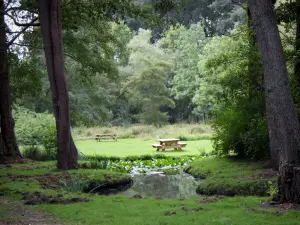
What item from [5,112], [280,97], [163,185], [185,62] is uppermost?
[185,62]

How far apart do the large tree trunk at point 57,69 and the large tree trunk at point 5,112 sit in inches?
131

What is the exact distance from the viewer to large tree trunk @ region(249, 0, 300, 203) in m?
7.24

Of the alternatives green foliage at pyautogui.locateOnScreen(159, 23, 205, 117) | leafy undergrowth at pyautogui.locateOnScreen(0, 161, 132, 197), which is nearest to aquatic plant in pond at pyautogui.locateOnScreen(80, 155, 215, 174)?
leafy undergrowth at pyautogui.locateOnScreen(0, 161, 132, 197)

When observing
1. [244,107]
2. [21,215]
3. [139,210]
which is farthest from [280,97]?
[244,107]

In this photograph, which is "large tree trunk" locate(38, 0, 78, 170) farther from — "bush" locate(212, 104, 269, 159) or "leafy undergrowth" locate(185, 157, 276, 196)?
"bush" locate(212, 104, 269, 159)

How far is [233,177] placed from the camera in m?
11.8

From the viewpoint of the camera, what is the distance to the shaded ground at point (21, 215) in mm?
6754

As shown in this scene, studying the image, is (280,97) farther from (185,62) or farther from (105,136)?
(185,62)

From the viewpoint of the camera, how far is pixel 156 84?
4247 centimetres

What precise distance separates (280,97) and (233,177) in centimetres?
481

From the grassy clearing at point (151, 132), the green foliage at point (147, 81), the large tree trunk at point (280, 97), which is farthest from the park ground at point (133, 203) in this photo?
the green foliage at point (147, 81)

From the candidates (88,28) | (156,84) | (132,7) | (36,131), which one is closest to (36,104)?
(156,84)

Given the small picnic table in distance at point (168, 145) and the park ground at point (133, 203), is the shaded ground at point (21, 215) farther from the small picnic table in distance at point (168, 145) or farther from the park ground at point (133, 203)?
the small picnic table in distance at point (168, 145)

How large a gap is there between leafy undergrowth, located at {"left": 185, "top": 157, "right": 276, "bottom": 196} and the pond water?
1.49 ft
